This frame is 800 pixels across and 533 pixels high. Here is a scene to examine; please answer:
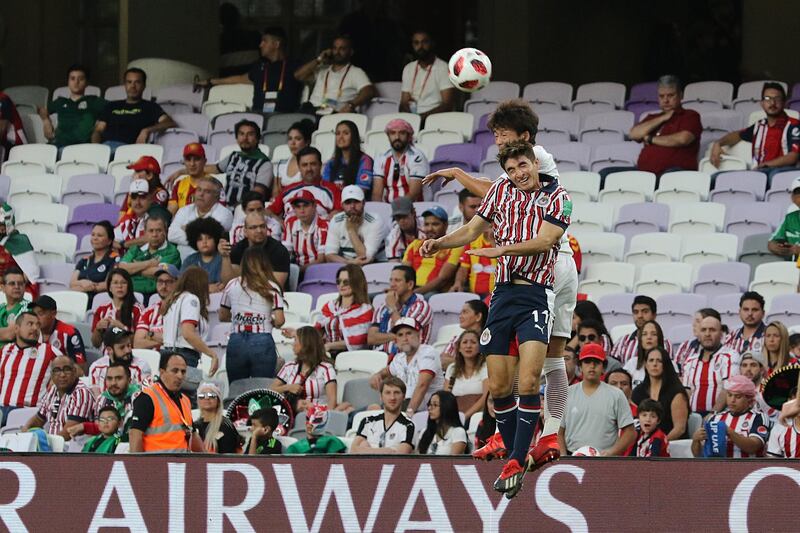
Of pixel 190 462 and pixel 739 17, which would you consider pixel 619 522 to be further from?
pixel 739 17

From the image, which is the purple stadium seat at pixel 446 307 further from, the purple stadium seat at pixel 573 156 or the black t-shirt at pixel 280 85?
the black t-shirt at pixel 280 85

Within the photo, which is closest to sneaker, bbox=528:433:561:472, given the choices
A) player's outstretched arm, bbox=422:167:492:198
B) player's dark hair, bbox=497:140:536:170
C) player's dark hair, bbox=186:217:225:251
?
player's outstretched arm, bbox=422:167:492:198

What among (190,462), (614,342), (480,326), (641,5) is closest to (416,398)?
(480,326)

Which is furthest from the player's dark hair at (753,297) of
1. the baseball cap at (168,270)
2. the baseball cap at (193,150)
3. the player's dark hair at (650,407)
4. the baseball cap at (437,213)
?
the baseball cap at (193,150)

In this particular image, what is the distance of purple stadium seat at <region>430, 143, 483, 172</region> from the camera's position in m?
16.2

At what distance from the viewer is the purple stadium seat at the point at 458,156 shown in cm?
1622

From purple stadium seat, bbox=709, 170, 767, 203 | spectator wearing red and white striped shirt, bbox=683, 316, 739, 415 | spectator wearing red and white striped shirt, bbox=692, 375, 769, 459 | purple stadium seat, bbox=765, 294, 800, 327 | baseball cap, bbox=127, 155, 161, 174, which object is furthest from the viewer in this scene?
baseball cap, bbox=127, 155, 161, 174

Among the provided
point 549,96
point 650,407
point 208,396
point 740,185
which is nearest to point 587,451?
point 650,407

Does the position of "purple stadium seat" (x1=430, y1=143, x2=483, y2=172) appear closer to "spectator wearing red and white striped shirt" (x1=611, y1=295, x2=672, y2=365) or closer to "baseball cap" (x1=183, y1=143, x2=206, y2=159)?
"baseball cap" (x1=183, y1=143, x2=206, y2=159)

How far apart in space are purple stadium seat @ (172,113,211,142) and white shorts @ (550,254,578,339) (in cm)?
995

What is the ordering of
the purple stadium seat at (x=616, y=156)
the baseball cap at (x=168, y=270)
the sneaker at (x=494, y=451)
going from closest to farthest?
the sneaker at (x=494, y=451) < the baseball cap at (x=168, y=270) < the purple stadium seat at (x=616, y=156)

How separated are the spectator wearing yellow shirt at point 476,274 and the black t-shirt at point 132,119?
4.97 m

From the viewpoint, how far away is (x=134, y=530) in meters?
10.9

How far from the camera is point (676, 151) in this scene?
51.8 feet
